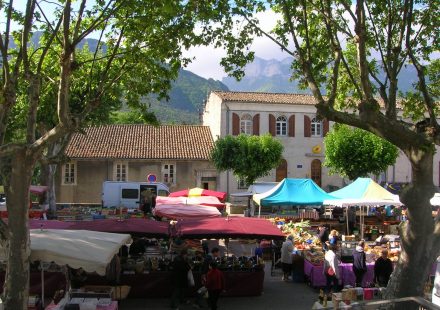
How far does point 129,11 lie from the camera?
10195mm

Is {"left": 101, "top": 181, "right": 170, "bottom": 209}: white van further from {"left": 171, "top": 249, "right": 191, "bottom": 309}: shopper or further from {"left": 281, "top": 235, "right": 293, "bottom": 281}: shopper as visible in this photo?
{"left": 171, "top": 249, "right": 191, "bottom": 309}: shopper

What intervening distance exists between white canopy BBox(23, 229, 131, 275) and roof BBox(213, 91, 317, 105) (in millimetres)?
27743

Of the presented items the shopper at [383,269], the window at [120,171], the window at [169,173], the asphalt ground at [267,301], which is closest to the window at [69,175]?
the window at [120,171]

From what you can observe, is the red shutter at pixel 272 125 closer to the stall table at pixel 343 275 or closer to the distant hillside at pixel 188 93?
the stall table at pixel 343 275

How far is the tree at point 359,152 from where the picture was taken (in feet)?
Answer: 103

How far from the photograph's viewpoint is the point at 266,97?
39156 mm

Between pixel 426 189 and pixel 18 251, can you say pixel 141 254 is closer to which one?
pixel 18 251

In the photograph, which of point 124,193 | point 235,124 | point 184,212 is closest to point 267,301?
point 184,212

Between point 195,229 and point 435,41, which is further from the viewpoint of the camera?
point 195,229

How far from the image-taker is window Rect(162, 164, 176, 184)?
3759 centimetres

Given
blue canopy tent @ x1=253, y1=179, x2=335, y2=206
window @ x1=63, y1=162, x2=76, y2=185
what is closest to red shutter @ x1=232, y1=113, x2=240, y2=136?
window @ x1=63, y1=162, x2=76, y2=185

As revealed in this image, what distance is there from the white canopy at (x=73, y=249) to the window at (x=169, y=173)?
89.2 feet

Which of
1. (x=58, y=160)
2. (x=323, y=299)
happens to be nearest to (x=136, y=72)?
(x=58, y=160)

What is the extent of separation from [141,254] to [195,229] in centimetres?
241
